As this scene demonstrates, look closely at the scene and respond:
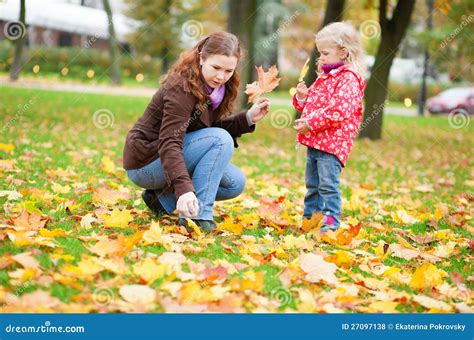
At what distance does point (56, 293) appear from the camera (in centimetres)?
228

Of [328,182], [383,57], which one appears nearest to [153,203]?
[328,182]

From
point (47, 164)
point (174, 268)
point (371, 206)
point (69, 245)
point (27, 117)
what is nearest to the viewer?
point (174, 268)

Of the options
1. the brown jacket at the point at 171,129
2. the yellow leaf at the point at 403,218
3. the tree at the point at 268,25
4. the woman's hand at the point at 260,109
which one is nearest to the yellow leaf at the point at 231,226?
the brown jacket at the point at 171,129

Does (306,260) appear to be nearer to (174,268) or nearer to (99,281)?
(174,268)

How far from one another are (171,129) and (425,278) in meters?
1.40

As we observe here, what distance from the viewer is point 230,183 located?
3.67 metres

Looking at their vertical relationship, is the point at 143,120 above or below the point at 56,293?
above

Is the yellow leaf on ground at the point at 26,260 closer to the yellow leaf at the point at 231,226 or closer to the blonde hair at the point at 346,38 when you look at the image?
the yellow leaf at the point at 231,226

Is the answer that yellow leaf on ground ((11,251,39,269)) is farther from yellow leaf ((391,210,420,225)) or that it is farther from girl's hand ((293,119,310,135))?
yellow leaf ((391,210,420,225))

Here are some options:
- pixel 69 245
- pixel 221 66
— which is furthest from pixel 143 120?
pixel 69 245

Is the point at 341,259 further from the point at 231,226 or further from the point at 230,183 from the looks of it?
the point at 230,183

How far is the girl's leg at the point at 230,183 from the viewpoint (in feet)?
12.0

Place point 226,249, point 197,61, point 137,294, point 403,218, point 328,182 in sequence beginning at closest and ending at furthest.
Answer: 1. point 137,294
2. point 226,249
3. point 197,61
4. point 328,182
5. point 403,218

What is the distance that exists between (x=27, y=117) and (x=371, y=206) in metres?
6.10
